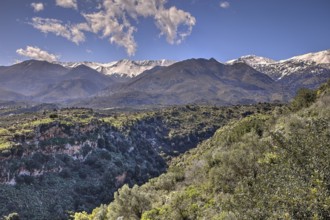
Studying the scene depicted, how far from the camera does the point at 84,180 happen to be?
142m

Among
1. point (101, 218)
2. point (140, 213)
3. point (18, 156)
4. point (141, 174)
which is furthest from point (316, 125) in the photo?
point (141, 174)

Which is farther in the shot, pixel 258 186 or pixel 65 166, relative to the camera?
pixel 65 166

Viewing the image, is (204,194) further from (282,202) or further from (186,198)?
(282,202)

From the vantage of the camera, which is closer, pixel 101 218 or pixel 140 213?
pixel 140 213

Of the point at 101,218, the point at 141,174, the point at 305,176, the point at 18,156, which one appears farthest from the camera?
the point at 141,174

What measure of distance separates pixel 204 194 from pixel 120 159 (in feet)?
383

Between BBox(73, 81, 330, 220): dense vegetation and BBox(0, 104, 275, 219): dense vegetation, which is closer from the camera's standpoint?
BBox(73, 81, 330, 220): dense vegetation

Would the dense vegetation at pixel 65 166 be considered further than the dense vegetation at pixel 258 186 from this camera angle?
Yes

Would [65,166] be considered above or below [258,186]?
below

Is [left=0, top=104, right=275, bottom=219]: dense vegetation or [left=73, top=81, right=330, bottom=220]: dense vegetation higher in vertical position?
[left=73, top=81, right=330, bottom=220]: dense vegetation

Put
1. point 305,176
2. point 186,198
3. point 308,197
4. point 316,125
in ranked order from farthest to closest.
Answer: point 186,198 < point 316,125 < point 305,176 < point 308,197

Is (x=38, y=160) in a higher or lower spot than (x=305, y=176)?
lower

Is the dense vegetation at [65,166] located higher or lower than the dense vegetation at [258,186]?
lower

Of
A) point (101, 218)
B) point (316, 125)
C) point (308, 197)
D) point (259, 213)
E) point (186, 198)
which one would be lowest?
point (101, 218)
